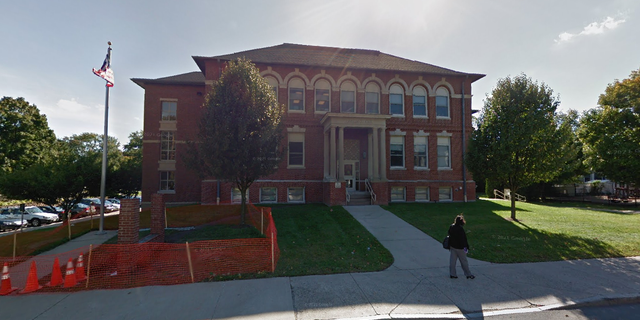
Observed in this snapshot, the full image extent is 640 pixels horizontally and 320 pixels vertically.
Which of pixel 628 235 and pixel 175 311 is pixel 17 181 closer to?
pixel 175 311

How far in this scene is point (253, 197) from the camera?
1792cm

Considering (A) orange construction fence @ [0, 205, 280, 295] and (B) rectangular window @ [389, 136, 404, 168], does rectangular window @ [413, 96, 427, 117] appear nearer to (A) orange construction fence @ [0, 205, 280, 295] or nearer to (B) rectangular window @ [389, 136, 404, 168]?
(B) rectangular window @ [389, 136, 404, 168]

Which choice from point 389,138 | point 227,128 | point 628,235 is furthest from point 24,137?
point 628,235

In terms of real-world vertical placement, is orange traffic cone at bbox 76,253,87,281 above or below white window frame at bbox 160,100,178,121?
below

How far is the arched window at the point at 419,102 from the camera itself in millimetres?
20422

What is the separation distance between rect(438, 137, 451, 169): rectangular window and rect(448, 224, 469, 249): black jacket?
588 inches

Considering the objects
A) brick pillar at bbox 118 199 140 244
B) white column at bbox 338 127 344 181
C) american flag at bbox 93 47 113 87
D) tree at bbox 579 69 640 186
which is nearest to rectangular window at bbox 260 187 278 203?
white column at bbox 338 127 344 181

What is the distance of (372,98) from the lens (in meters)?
20.0

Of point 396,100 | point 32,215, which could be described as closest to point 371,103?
point 396,100

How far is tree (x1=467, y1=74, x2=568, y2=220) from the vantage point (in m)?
12.4

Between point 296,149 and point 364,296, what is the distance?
13.9 meters

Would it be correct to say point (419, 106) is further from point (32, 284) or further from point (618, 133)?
point (32, 284)

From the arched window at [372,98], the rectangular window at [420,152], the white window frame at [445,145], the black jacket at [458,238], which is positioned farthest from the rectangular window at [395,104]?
the black jacket at [458,238]

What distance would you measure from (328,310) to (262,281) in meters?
1.97
